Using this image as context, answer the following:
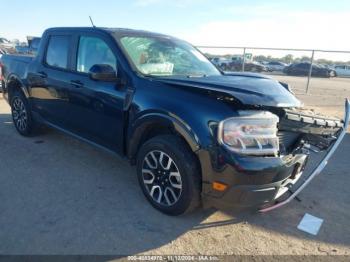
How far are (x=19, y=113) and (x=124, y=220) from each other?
12.1 feet

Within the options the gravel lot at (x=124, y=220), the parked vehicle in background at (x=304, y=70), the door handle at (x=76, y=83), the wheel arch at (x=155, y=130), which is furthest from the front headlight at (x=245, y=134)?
the parked vehicle in background at (x=304, y=70)

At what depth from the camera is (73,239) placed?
2.99 meters

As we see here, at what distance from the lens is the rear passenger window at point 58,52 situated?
4754mm

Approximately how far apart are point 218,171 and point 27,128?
13.7ft

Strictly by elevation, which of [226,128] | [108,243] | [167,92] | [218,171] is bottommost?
[108,243]

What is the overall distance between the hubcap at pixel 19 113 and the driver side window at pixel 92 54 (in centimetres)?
199

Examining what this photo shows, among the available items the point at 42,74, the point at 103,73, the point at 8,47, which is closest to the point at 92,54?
the point at 103,73

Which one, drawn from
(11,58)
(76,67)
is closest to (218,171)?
(76,67)

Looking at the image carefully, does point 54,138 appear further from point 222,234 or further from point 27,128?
point 222,234

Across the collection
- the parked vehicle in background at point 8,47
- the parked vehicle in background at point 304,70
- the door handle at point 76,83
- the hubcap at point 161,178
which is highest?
the parked vehicle in background at point 8,47

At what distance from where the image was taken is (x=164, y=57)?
4230 mm

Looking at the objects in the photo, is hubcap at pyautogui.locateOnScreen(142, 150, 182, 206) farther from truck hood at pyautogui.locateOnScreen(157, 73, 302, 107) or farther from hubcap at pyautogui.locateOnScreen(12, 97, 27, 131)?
hubcap at pyautogui.locateOnScreen(12, 97, 27, 131)

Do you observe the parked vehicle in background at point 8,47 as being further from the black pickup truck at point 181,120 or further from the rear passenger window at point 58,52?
the black pickup truck at point 181,120

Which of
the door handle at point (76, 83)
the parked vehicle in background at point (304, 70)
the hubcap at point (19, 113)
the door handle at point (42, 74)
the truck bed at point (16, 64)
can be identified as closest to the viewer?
the door handle at point (76, 83)
